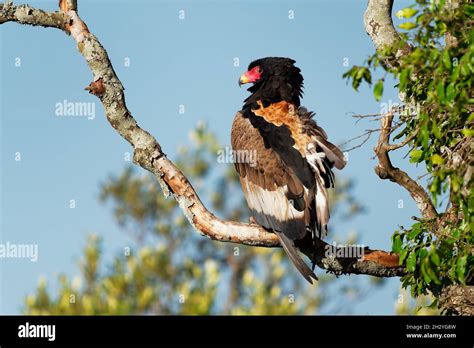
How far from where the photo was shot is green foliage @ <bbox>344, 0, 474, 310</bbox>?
5.94 m

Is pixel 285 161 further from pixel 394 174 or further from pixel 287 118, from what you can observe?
pixel 394 174

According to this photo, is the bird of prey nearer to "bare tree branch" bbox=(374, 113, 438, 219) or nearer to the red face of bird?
the red face of bird

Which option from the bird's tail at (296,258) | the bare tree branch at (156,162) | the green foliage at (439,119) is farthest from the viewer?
the bare tree branch at (156,162)

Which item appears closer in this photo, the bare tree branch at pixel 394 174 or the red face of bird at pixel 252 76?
the bare tree branch at pixel 394 174

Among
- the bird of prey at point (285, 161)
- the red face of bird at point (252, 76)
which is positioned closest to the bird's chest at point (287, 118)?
the bird of prey at point (285, 161)

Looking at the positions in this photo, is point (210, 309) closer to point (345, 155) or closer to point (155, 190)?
point (155, 190)

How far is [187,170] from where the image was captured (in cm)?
2139

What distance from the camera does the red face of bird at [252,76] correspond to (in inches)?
393

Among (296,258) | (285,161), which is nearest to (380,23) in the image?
(285,161)

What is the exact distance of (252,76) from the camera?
10.0 meters

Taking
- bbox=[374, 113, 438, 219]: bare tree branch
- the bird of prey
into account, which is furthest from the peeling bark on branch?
bbox=[374, 113, 438, 219]: bare tree branch

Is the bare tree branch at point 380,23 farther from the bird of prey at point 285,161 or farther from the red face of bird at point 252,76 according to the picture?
the red face of bird at point 252,76

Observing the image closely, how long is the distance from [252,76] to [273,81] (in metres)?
0.44

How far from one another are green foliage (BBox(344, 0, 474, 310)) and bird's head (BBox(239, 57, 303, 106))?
176 centimetres
